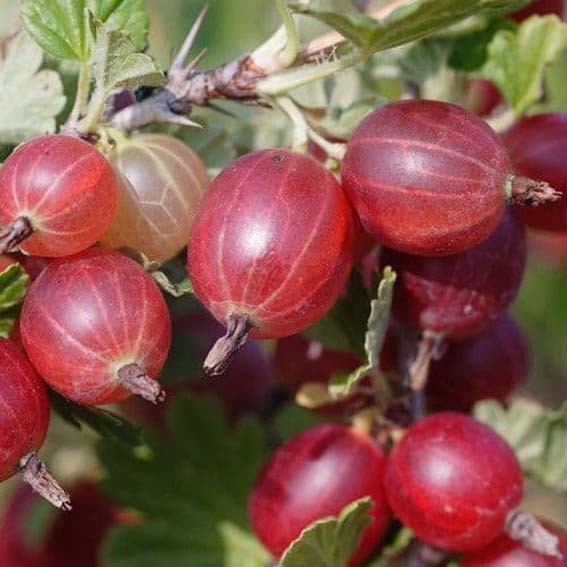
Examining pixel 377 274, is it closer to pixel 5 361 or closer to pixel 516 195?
pixel 516 195

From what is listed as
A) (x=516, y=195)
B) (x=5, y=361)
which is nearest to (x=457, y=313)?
(x=516, y=195)

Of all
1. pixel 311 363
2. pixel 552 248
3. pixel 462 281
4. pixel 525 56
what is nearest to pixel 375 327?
pixel 462 281

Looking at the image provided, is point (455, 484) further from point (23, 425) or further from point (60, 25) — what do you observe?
point (60, 25)

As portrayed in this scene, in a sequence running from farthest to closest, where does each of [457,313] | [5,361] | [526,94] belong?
[526,94] < [457,313] < [5,361]

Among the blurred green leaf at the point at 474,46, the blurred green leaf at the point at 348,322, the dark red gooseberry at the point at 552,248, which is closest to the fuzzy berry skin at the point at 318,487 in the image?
the blurred green leaf at the point at 348,322

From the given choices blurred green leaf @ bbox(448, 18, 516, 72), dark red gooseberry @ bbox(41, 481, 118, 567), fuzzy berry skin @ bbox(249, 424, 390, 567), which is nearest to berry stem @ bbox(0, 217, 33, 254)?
fuzzy berry skin @ bbox(249, 424, 390, 567)

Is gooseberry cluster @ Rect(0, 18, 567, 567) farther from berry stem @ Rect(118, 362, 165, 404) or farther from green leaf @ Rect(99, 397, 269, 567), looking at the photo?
green leaf @ Rect(99, 397, 269, 567)
